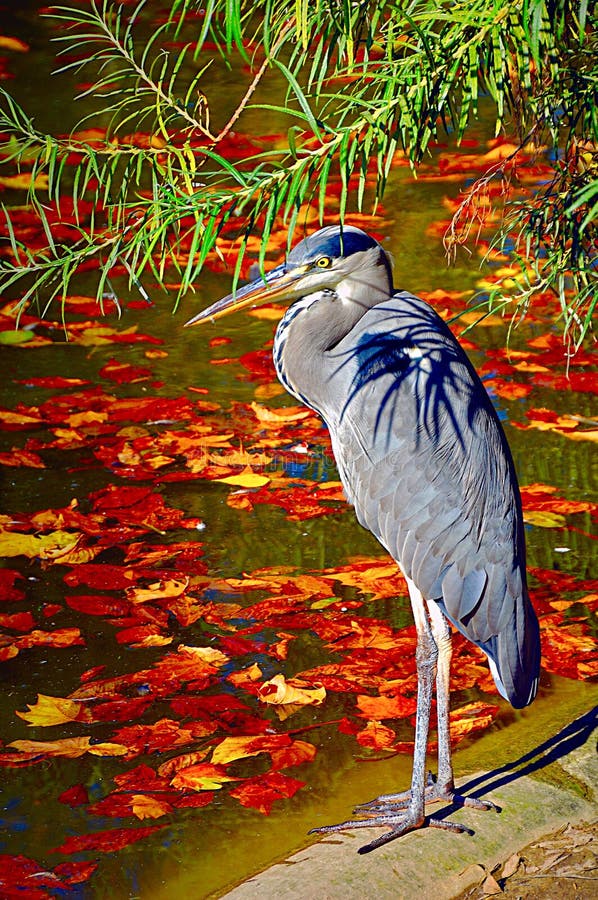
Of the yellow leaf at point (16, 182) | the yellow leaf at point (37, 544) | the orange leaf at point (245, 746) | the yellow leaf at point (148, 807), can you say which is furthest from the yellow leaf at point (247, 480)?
the yellow leaf at point (16, 182)

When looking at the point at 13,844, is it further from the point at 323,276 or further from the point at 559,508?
the point at 559,508

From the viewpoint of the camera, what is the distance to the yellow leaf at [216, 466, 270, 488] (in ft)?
16.4

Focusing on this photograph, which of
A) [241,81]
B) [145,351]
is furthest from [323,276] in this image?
[241,81]

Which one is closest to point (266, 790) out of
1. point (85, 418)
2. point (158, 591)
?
point (158, 591)

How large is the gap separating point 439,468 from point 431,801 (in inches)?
36.1

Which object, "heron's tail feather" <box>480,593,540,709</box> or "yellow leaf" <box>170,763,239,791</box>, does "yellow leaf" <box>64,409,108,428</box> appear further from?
"heron's tail feather" <box>480,593,540,709</box>

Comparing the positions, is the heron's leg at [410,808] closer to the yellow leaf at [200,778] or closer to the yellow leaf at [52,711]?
the yellow leaf at [200,778]

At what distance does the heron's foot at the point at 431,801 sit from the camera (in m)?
2.97

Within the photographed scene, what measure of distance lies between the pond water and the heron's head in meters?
1.30

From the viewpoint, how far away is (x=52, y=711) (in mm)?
3469

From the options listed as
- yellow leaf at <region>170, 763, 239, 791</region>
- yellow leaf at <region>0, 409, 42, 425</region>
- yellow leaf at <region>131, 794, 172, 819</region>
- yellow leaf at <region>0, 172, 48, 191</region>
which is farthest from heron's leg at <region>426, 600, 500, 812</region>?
yellow leaf at <region>0, 172, 48, 191</region>

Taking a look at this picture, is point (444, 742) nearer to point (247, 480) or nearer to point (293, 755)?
point (293, 755)

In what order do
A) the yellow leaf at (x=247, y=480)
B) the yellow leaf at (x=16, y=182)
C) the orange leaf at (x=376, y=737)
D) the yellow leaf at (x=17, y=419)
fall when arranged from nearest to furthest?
the orange leaf at (x=376, y=737) < the yellow leaf at (x=247, y=480) < the yellow leaf at (x=17, y=419) < the yellow leaf at (x=16, y=182)

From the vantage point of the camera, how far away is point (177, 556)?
4.41 metres
